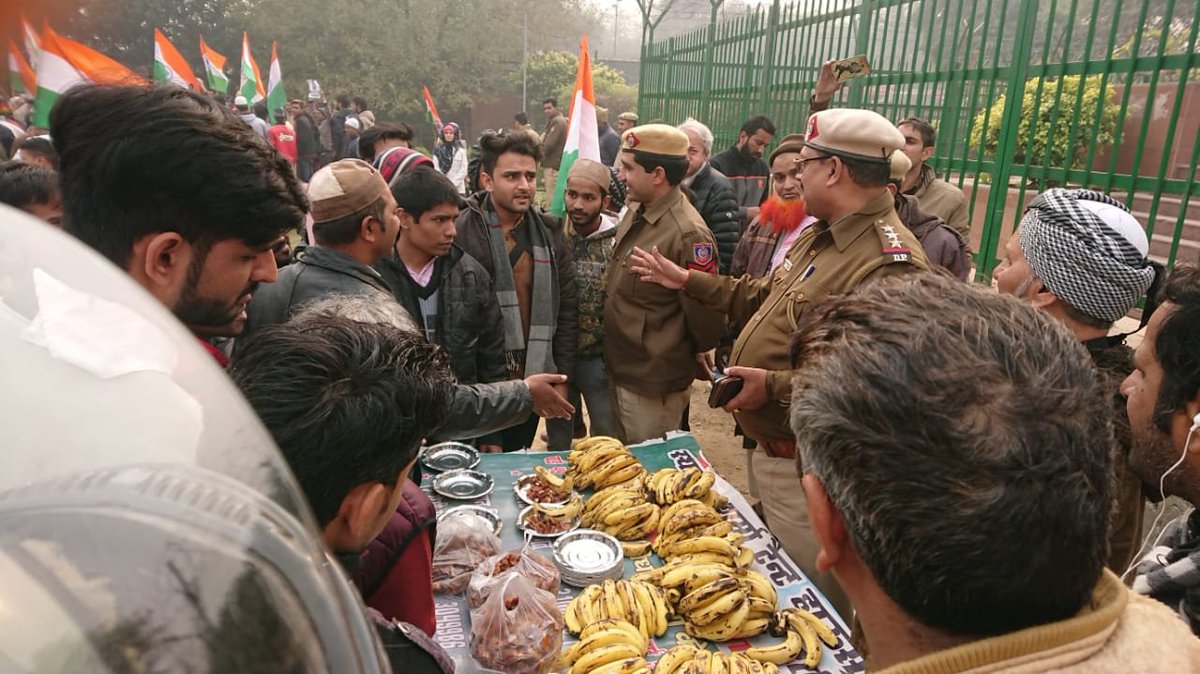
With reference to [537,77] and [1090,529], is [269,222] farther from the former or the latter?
[537,77]

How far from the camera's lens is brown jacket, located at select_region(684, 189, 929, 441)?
9.52ft

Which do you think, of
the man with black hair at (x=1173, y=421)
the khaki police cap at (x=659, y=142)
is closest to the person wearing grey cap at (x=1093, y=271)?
the man with black hair at (x=1173, y=421)

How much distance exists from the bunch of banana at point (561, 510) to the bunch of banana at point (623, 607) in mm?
495

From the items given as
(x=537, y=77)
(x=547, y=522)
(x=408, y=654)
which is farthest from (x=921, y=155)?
(x=537, y=77)

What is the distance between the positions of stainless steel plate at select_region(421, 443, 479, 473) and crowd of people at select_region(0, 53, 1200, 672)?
464 millimetres

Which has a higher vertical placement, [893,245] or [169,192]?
[169,192]

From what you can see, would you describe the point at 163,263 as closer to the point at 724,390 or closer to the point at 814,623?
the point at 724,390

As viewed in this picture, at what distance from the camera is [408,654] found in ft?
4.77

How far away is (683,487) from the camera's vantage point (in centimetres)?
310

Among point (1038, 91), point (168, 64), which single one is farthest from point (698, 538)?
point (168, 64)

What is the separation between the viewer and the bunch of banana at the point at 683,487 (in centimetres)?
308

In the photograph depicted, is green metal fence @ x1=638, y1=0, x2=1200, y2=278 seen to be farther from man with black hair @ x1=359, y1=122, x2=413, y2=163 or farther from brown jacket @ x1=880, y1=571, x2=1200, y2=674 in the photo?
man with black hair @ x1=359, y1=122, x2=413, y2=163

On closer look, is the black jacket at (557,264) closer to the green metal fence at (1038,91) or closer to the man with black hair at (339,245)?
the man with black hair at (339,245)

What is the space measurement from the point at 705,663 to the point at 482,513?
118cm
